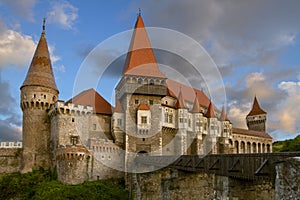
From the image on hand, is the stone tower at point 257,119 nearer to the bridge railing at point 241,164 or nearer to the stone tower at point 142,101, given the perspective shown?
the stone tower at point 142,101

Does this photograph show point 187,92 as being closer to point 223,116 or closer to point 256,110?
point 223,116

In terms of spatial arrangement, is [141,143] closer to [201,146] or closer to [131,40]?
[201,146]

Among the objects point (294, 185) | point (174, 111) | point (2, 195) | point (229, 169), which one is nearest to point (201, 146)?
point (174, 111)

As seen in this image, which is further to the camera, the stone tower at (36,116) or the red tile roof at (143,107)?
the red tile roof at (143,107)

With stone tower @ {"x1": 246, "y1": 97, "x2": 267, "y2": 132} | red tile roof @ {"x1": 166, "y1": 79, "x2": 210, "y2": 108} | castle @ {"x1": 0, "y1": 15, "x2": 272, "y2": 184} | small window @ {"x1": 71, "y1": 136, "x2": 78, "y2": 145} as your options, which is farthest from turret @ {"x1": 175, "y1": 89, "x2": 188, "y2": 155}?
stone tower @ {"x1": 246, "y1": 97, "x2": 267, "y2": 132}

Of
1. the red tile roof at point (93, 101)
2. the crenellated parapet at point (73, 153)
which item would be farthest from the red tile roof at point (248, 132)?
the crenellated parapet at point (73, 153)

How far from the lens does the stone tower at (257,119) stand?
66.7 meters

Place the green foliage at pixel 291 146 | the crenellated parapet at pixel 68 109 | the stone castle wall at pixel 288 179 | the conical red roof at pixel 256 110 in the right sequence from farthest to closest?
the conical red roof at pixel 256 110
the green foliage at pixel 291 146
the crenellated parapet at pixel 68 109
the stone castle wall at pixel 288 179

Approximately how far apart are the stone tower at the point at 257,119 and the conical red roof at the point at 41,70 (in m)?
46.0

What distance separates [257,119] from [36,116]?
48.0m

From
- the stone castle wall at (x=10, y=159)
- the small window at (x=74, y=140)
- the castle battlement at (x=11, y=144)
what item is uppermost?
the small window at (x=74, y=140)

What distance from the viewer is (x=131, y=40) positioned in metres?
41.1

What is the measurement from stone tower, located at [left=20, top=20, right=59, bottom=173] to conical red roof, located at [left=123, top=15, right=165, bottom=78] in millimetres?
8856

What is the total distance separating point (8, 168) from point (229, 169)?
26.2 metres
